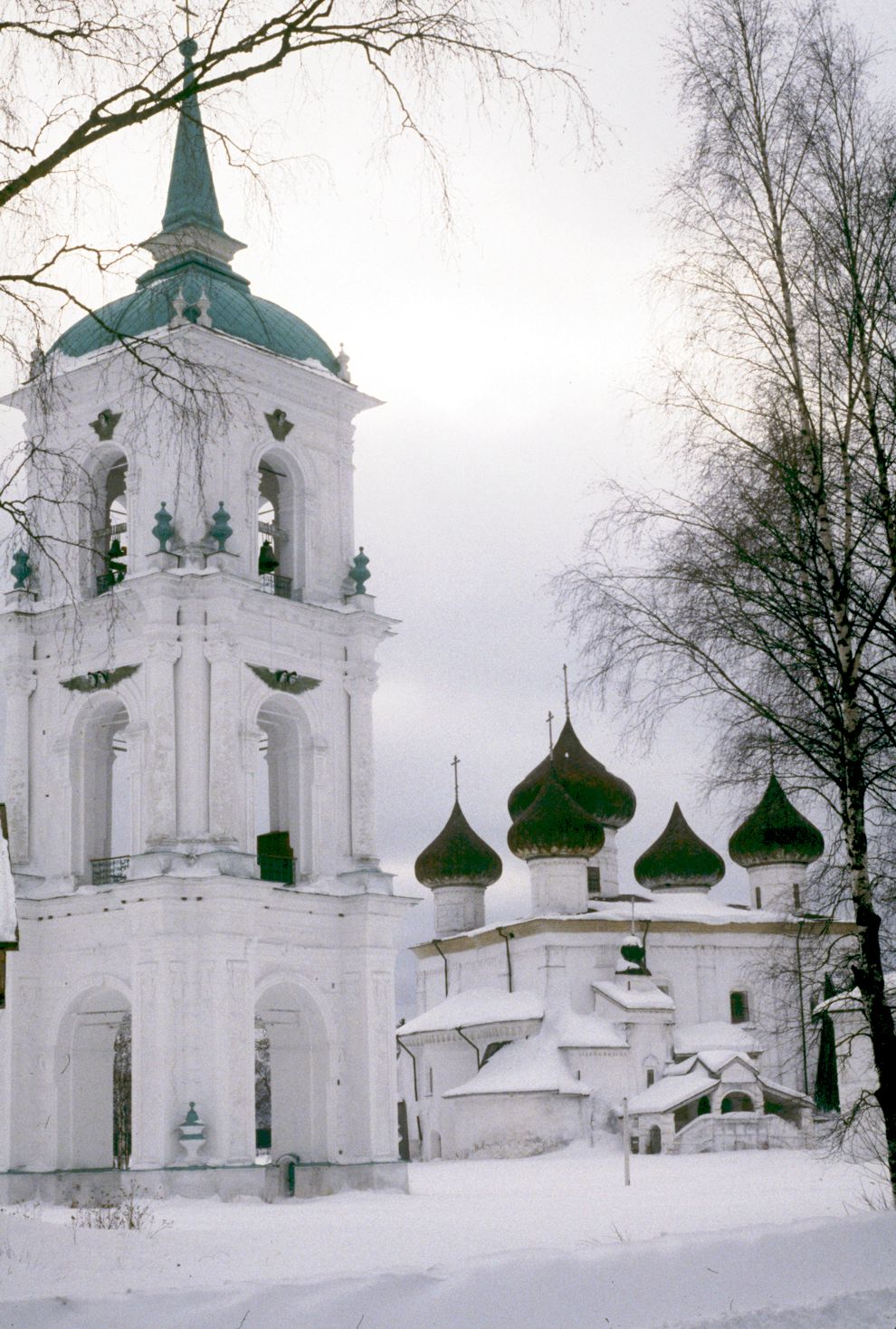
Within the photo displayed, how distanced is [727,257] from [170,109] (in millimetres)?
5542

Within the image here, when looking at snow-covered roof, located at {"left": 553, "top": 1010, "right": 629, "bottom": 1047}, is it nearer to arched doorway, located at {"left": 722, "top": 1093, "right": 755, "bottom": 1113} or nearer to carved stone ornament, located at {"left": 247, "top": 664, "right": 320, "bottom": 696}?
arched doorway, located at {"left": 722, "top": 1093, "right": 755, "bottom": 1113}

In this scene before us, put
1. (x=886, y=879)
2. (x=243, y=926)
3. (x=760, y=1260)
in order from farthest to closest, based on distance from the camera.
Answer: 1. (x=243, y=926)
2. (x=886, y=879)
3. (x=760, y=1260)

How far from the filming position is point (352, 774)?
2838 centimetres

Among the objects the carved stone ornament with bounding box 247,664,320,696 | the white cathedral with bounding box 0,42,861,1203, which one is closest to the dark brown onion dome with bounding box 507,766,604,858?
the white cathedral with bounding box 0,42,861,1203

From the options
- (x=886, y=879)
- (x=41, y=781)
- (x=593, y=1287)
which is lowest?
(x=593, y=1287)

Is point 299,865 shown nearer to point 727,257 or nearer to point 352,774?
point 352,774

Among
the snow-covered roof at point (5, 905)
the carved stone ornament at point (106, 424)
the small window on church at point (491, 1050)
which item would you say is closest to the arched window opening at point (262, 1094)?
the small window on church at point (491, 1050)

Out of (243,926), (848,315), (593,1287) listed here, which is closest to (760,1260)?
(593,1287)

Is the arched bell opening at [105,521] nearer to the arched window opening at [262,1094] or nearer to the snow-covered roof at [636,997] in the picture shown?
the snow-covered roof at [636,997]

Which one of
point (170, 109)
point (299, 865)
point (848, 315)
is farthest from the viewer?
point (299, 865)

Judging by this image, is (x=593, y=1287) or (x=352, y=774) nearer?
(x=593, y=1287)

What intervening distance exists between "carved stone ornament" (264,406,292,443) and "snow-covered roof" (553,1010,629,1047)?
18.1 meters

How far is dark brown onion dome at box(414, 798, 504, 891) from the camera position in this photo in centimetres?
4922

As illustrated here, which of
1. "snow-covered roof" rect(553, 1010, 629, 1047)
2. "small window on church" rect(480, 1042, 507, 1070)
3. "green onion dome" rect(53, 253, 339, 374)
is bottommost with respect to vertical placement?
"small window on church" rect(480, 1042, 507, 1070)
